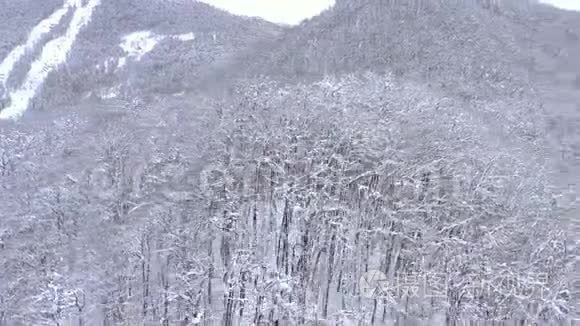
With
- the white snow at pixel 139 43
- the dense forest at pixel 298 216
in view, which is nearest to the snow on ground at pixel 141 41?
the white snow at pixel 139 43

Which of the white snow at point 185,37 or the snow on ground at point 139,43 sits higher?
the white snow at point 185,37

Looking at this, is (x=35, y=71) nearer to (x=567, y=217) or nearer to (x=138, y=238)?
(x=138, y=238)

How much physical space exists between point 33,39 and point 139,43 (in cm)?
3613

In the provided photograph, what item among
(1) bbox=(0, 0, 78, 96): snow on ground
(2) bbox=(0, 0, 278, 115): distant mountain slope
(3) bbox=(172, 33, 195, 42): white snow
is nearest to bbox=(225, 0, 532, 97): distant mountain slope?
(2) bbox=(0, 0, 278, 115): distant mountain slope

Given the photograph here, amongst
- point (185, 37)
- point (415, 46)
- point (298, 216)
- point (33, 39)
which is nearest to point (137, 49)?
point (185, 37)

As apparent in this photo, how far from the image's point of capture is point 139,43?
153250 mm

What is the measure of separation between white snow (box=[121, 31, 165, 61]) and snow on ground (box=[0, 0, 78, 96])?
26714 mm

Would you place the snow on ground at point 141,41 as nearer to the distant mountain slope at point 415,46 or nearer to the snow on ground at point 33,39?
the snow on ground at point 33,39

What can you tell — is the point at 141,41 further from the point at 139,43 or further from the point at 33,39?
the point at 33,39

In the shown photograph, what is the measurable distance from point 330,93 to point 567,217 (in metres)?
22.9

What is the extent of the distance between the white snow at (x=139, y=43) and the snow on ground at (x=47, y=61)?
53.2ft

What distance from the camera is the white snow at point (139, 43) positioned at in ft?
485

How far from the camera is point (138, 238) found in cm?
3903

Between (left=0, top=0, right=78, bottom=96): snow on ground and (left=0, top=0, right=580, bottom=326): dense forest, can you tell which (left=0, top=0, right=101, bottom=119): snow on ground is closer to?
(left=0, top=0, right=78, bottom=96): snow on ground
